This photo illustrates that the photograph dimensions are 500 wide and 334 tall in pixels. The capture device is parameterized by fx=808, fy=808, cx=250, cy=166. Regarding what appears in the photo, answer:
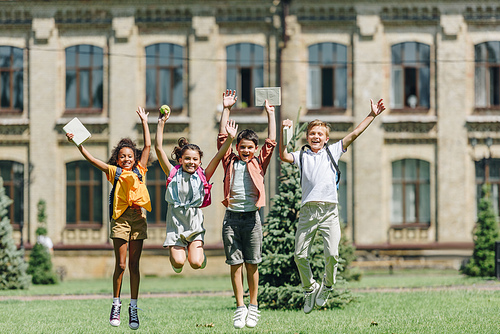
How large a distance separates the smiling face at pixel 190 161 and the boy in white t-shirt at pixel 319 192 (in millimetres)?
1087

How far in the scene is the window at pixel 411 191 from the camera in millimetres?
28109

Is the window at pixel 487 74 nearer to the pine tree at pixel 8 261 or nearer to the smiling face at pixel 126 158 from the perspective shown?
the pine tree at pixel 8 261

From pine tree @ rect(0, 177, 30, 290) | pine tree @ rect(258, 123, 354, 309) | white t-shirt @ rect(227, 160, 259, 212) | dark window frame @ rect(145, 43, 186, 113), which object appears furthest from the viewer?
dark window frame @ rect(145, 43, 186, 113)

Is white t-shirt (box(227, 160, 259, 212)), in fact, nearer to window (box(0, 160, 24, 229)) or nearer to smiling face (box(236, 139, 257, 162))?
smiling face (box(236, 139, 257, 162))

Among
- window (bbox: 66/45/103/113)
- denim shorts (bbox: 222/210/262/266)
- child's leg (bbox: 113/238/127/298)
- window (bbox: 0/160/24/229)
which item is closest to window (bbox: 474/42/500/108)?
window (bbox: 66/45/103/113)

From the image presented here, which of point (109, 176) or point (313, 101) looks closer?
point (109, 176)

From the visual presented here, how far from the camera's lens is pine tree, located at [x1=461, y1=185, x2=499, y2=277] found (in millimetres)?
23781

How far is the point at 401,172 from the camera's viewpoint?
92.3 feet

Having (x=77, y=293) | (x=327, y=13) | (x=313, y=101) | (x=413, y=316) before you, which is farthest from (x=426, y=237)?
(x=413, y=316)

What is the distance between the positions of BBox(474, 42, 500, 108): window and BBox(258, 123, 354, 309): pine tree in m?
15.2

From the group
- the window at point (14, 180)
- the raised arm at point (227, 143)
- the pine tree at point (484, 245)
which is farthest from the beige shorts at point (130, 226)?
the window at point (14, 180)

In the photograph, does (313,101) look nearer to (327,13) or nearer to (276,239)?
(327,13)

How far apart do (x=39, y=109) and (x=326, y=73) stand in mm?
10173

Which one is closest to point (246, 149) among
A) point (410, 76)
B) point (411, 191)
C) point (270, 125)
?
point (270, 125)
